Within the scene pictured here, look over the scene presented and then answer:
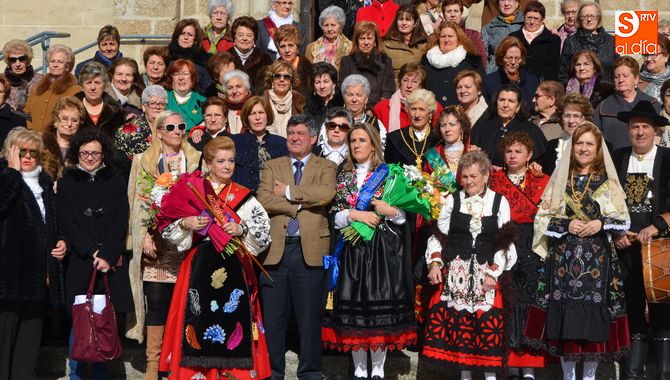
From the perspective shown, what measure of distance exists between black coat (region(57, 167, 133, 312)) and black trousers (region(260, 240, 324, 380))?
1.07 m

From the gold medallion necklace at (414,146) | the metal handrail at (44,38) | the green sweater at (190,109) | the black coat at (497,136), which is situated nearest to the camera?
the gold medallion necklace at (414,146)

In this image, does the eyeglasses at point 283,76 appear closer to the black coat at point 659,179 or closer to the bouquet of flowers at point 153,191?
the bouquet of flowers at point 153,191

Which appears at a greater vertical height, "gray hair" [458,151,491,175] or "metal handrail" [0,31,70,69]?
"metal handrail" [0,31,70,69]

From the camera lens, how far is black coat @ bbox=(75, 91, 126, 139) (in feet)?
35.0

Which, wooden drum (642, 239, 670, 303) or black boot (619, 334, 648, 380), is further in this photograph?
black boot (619, 334, 648, 380)

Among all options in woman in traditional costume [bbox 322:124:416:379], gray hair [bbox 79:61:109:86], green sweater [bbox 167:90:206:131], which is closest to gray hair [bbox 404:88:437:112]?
woman in traditional costume [bbox 322:124:416:379]

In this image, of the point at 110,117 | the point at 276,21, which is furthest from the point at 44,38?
the point at 110,117

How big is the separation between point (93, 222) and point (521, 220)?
3241 mm

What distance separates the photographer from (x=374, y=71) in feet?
37.7

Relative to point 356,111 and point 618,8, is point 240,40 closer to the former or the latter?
point 356,111

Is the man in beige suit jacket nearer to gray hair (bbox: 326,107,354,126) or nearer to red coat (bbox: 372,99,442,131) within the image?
gray hair (bbox: 326,107,354,126)

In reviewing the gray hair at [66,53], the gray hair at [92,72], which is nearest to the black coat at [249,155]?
the gray hair at [92,72]

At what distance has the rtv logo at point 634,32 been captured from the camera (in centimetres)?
1232

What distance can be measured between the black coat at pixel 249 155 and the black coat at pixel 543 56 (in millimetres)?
3234
